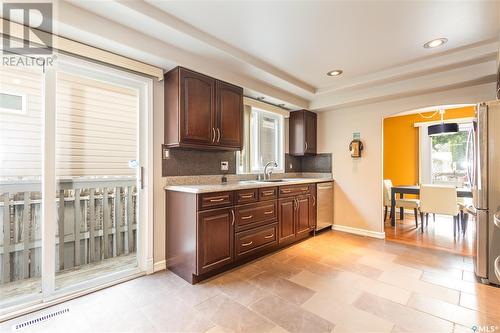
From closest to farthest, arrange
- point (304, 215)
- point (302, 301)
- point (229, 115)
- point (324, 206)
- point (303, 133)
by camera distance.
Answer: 1. point (302, 301)
2. point (229, 115)
3. point (304, 215)
4. point (324, 206)
5. point (303, 133)

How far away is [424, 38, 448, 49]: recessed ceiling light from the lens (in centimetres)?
238

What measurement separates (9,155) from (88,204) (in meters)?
0.97

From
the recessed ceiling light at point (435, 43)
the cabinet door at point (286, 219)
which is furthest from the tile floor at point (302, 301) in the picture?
the recessed ceiling light at point (435, 43)

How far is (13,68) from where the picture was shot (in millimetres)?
1930

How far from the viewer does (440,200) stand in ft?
12.0

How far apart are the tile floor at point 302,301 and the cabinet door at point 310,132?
213 cm

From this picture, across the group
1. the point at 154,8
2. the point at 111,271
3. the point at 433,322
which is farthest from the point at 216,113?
the point at 433,322

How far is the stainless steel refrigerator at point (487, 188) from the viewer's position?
2264 millimetres

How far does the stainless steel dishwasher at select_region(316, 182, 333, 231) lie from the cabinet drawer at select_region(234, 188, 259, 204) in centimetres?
155

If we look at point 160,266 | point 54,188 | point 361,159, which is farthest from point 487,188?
point 54,188

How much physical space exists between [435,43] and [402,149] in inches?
149

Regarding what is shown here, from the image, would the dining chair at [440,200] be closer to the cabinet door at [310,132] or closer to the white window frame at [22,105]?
the cabinet door at [310,132]

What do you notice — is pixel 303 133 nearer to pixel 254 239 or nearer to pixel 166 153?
pixel 254 239

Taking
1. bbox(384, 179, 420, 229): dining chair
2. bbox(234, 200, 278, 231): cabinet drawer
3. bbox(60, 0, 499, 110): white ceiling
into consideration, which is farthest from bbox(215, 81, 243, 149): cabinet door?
bbox(384, 179, 420, 229): dining chair
